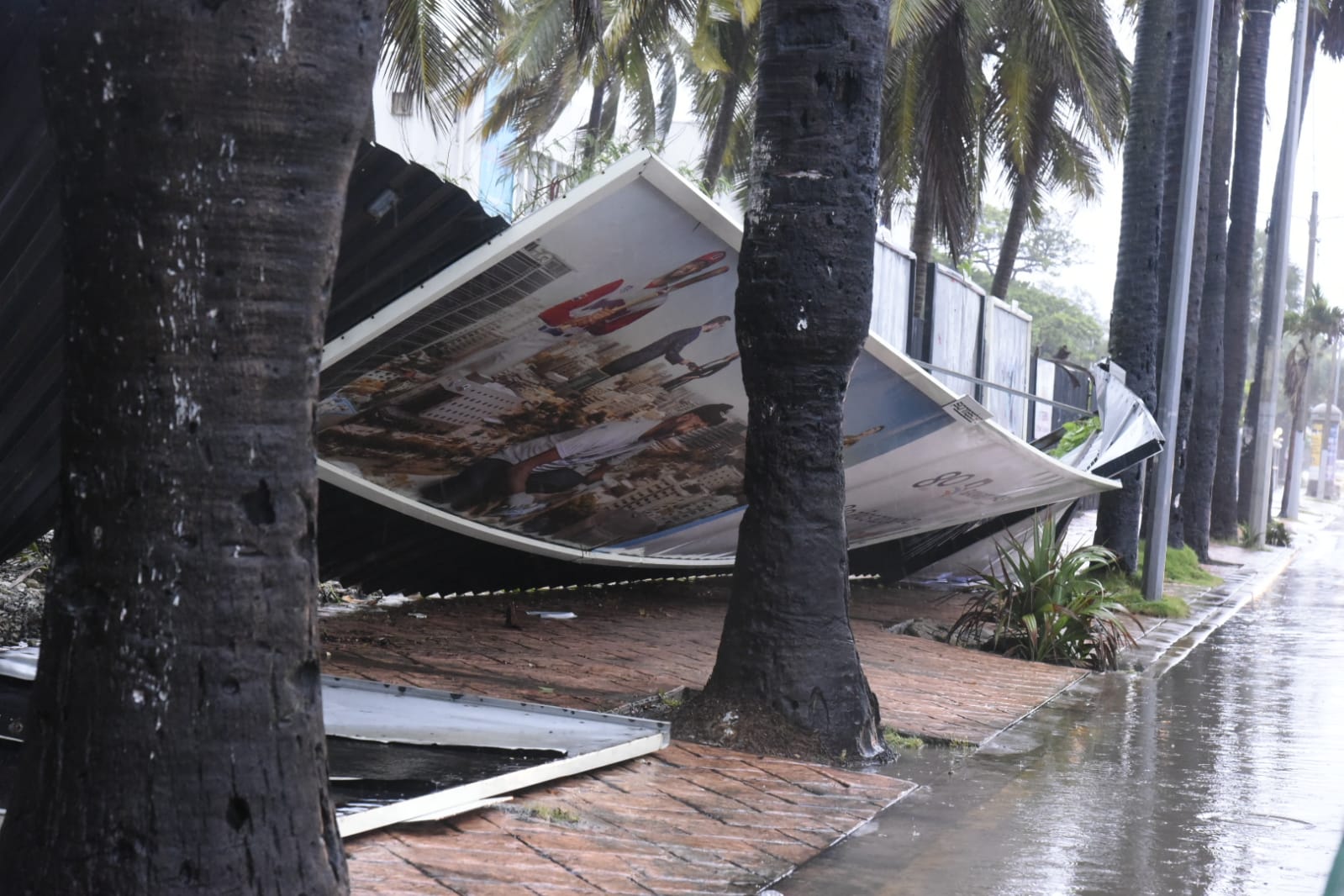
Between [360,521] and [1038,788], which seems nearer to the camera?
[1038,788]

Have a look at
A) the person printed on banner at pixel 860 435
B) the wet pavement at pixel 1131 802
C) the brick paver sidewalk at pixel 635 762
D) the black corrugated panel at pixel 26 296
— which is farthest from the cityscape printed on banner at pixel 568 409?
the wet pavement at pixel 1131 802

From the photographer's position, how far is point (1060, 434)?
12.6 metres

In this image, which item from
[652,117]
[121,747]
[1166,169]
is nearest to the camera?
[121,747]

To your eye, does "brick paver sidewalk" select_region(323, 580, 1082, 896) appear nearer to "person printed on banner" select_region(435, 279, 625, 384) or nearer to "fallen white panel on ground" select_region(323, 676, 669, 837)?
"fallen white panel on ground" select_region(323, 676, 669, 837)

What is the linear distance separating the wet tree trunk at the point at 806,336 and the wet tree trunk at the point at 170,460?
12.6ft

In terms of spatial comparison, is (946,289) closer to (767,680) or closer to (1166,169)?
(1166,169)

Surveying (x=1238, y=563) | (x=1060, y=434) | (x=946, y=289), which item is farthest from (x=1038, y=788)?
(x=1238, y=563)

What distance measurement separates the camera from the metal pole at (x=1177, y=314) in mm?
13844

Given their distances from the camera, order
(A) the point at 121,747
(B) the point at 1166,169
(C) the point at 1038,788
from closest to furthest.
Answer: (A) the point at 121,747 < (C) the point at 1038,788 < (B) the point at 1166,169

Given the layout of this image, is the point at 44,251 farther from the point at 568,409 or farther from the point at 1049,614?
the point at 1049,614

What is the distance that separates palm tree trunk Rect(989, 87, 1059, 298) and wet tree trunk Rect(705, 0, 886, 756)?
17.8 m

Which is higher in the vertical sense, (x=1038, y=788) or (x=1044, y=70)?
(x=1044, y=70)

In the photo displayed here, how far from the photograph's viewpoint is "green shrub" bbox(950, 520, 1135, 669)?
33.6ft

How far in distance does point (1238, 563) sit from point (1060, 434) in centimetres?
1122
